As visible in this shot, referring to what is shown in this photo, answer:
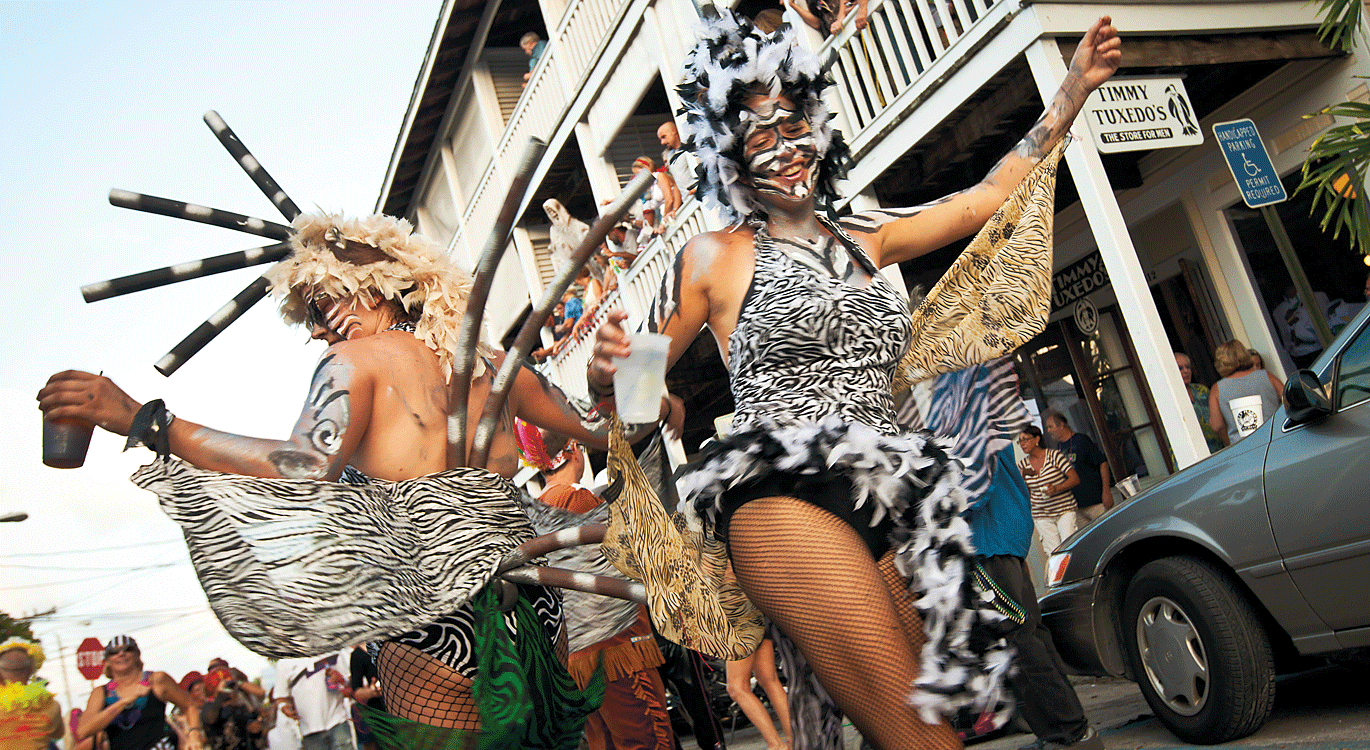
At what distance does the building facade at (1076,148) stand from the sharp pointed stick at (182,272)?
6.22 ft

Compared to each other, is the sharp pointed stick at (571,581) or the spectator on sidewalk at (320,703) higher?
the sharp pointed stick at (571,581)

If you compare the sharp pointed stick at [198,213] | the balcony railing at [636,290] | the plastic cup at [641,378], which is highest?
the balcony railing at [636,290]

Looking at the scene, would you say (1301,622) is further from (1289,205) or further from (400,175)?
(400,175)

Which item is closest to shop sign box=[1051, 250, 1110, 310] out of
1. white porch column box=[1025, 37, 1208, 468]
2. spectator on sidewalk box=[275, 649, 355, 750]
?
white porch column box=[1025, 37, 1208, 468]

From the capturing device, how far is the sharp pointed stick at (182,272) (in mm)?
2658

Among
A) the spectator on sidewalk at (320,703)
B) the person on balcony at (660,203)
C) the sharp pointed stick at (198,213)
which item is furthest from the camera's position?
the person on balcony at (660,203)

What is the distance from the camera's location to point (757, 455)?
6.39 feet

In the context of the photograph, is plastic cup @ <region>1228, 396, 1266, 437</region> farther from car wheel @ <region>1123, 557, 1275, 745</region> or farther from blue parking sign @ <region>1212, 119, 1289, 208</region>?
car wheel @ <region>1123, 557, 1275, 745</region>

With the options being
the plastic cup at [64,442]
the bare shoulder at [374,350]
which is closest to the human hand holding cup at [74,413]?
the plastic cup at [64,442]

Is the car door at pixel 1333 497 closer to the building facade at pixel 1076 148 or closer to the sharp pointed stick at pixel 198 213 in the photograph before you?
the building facade at pixel 1076 148

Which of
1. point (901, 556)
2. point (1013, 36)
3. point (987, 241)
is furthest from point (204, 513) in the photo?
point (1013, 36)

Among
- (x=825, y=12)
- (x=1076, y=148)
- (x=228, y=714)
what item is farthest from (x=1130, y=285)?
(x=228, y=714)

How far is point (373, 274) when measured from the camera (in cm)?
267

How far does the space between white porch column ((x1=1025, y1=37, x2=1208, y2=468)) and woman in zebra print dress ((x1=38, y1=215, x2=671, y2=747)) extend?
4.65 metres
